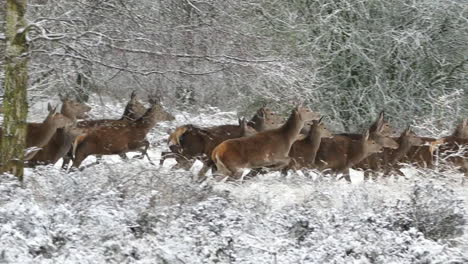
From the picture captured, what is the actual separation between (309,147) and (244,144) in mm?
2186

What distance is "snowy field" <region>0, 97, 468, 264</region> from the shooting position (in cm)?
820

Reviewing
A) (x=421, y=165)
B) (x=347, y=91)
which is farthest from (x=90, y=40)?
(x=347, y=91)

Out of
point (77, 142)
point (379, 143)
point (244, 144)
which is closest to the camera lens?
point (244, 144)

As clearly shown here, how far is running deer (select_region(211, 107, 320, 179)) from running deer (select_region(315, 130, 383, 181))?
134 cm

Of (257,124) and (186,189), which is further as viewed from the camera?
(257,124)

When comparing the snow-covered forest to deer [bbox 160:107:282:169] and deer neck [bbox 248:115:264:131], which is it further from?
deer neck [bbox 248:115:264:131]

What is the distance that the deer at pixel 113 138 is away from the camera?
14.1m

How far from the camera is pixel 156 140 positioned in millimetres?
18078

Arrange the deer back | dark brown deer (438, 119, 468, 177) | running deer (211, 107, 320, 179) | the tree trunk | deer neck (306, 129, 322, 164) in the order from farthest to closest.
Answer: the deer back, dark brown deer (438, 119, 468, 177), deer neck (306, 129, 322, 164), running deer (211, 107, 320, 179), the tree trunk

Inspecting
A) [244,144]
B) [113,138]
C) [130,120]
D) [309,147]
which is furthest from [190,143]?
[309,147]

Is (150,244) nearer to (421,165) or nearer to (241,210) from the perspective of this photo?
(241,210)

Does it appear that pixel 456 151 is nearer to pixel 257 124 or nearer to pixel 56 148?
pixel 257 124

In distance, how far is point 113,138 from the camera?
1450 centimetres

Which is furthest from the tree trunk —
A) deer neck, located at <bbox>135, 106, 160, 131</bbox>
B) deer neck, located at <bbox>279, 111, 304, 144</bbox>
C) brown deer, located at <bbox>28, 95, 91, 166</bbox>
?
deer neck, located at <bbox>135, 106, 160, 131</bbox>
